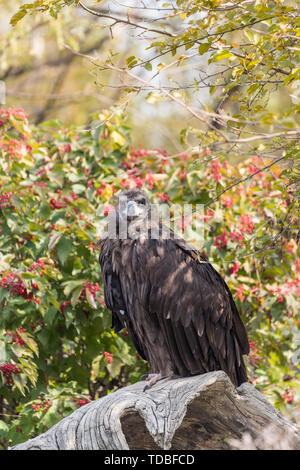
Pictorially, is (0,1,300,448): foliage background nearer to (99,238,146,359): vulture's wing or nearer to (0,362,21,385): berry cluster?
(0,362,21,385): berry cluster

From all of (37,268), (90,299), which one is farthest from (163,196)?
(37,268)

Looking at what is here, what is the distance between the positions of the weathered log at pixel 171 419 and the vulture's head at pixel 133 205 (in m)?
1.24

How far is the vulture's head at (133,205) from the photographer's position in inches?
185

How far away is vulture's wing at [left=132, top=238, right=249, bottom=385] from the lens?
14.3 feet

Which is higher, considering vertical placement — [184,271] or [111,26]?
[111,26]

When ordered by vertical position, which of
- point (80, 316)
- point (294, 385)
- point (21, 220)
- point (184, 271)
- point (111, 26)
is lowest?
point (294, 385)

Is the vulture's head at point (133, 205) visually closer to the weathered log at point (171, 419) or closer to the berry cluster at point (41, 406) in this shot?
the weathered log at point (171, 419)

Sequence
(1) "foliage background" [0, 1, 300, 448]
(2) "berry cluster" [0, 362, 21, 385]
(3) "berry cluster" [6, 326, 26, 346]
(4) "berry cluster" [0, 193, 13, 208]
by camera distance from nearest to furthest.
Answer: (2) "berry cluster" [0, 362, 21, 385] < (3) "berry cluster" [6, 326, 26, 346] < (1) "foliage background" [0, 1, 300, 448] < (4) "berry cluster" [0, 193, 13, 208]

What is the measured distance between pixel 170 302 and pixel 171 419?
92 centimetres

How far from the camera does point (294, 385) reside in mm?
5957

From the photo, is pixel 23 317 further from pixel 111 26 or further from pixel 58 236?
pixel 111 26

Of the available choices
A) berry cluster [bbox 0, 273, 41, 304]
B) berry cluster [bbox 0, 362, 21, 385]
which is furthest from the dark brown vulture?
A: berry cluster [bbox 0, 362, 21, 385]
